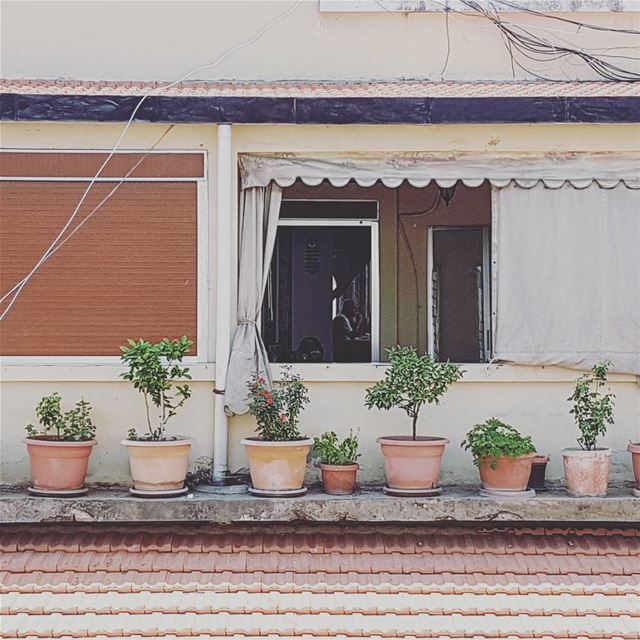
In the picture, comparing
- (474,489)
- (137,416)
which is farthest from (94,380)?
(474,489)

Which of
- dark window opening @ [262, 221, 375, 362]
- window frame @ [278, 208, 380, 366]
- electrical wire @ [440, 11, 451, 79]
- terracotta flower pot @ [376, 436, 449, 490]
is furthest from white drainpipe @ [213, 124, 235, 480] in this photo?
electrical wire @ [440, 11, 451, 79]

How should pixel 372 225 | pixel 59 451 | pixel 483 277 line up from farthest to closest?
pixel 483 277, pixel 372 225, pixel 59 451

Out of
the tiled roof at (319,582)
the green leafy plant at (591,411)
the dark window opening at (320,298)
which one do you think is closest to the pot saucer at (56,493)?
the tiled roof at (319,582)

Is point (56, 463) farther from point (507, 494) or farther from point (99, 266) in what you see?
point (507, 494)

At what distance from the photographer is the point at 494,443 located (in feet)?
24.3

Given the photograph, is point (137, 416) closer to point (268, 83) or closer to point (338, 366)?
point (338, 366)

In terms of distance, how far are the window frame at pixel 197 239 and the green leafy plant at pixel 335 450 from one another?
108 cm

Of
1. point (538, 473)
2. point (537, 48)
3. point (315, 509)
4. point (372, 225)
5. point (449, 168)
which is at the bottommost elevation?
point (315, 509)

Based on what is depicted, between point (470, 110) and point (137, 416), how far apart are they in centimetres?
331

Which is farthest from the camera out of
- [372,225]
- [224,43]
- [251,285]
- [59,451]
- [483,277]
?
[483,277]

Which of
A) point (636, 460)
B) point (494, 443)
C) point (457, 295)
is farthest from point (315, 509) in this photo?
point (457, 295)

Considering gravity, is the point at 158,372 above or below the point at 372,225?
below

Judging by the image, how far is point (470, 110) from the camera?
766cm

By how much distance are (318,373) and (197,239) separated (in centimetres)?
136
